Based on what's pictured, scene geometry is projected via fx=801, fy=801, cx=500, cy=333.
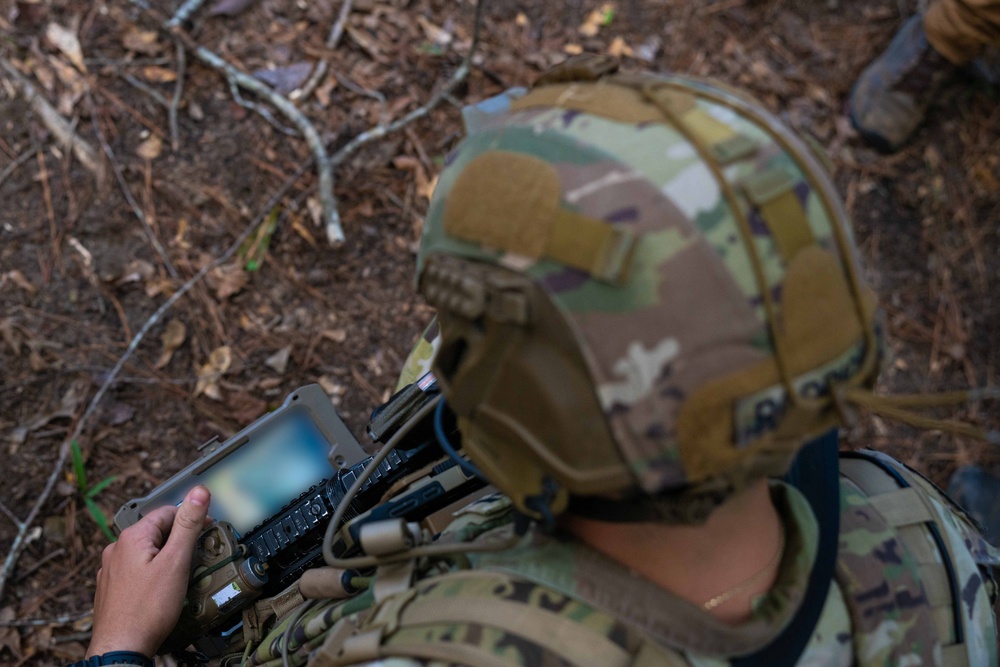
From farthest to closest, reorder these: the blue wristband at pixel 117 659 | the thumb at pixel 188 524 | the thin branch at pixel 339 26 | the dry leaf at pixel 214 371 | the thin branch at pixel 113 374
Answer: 1. the thin branch at pixel 339 26
2. the dry leaf at pixel 214 371
3. the thin branch at pixel 113 374
4. the thumb at pixel 188 524
5. the blue wristband at pixel 117 659

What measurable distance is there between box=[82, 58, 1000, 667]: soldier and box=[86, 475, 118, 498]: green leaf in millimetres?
1863

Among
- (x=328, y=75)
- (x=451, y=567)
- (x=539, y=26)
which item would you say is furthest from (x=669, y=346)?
(x=539, y=26)

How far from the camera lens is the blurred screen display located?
2.62m

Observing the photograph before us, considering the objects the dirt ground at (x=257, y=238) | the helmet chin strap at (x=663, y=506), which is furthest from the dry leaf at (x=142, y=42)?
the helmet chin strap at (x=663, y=506)

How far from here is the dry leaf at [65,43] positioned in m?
3.49

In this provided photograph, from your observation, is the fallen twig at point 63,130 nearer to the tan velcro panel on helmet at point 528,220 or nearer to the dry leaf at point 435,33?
the dry leaf at point 435,33

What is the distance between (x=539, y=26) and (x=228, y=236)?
1.89 m

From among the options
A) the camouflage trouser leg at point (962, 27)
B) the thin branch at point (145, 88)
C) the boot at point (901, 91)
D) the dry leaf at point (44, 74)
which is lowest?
the boot at point (901, 91)

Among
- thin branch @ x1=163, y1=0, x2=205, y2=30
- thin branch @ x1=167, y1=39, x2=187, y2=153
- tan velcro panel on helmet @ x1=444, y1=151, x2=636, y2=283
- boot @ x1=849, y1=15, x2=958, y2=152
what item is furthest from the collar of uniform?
boot @ x1=849, y1=15, x2=958, y2=152

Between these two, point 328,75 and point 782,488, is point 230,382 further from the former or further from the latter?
point 782,488

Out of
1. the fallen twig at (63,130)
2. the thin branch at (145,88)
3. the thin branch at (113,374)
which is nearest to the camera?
the thin branch at (113,374)

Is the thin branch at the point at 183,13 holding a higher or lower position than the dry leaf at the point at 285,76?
higher

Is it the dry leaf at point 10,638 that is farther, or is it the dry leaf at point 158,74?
the dry leaf at point 158,74

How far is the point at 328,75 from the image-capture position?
3.72 m
